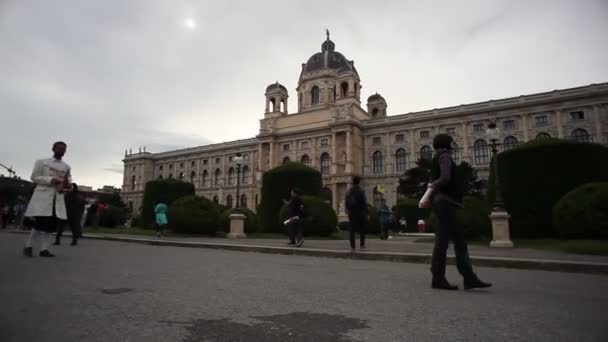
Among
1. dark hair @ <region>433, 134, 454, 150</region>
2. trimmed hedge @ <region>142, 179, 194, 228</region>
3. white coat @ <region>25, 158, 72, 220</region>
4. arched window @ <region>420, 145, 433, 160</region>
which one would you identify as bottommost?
white coat @ <region>25, 158, 72, 220</region>

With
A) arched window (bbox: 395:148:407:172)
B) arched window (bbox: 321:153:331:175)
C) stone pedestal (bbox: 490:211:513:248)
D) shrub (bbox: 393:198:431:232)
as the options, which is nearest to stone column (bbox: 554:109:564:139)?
arched window (bbox: 395:148:407:172)

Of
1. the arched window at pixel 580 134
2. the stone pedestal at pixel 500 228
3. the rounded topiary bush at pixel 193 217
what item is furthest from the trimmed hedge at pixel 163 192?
the arched window at pixel 580 134

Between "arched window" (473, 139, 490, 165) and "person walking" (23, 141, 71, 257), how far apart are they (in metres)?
42.8

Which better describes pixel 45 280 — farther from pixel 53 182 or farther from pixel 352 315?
pixel 352 315

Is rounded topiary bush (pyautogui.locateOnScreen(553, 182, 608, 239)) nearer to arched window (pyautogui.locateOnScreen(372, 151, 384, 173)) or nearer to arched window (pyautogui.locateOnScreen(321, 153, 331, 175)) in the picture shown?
arched window (pyautogui.locateOnScreen(372, 151, 384, 173))

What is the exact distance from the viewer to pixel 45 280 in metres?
3.71

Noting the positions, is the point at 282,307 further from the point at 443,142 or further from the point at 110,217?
the point at 110,217

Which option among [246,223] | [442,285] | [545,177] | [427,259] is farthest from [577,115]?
[442,285]

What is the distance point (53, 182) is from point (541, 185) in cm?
1168

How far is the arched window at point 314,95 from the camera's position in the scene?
54.6 meters

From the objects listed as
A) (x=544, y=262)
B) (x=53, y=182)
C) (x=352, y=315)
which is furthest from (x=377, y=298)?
(x=53, y=182)

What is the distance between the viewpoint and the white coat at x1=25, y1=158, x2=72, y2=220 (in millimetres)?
5695

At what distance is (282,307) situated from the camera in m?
2.79

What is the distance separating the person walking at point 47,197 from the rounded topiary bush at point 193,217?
8.15m
